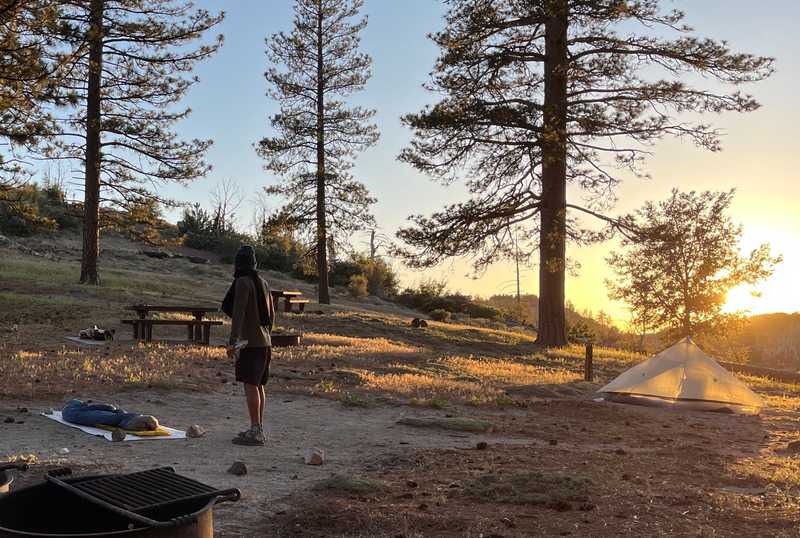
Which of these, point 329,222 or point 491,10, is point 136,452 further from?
point 329,222

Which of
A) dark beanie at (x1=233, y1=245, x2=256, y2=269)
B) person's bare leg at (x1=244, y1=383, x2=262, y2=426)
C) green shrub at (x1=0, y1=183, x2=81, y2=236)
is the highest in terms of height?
green shrub at (x1=0, y1=183, x2=81, y2=236)

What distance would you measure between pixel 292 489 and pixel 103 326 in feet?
45.5

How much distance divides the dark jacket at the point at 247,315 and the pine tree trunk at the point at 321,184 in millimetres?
26644

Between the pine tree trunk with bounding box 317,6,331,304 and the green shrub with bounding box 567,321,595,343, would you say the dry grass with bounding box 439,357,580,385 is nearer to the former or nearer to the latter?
the pine tree trunk with bounding box 317,6,331,304

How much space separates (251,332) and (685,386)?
8.68 meters

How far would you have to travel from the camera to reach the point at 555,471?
6754 millimetres

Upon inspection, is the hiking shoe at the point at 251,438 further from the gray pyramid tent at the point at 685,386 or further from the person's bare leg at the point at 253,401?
the gray pyramid tent at the point at 685,386

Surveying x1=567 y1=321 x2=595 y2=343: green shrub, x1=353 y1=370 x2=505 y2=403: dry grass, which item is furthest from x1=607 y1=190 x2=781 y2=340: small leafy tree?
x1=353 y1=370 x2=505 y2=403: dry grass

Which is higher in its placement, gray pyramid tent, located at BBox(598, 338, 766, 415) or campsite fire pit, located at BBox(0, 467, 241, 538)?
campsite fire pit, located at BBox(0, 467, 241, 538)

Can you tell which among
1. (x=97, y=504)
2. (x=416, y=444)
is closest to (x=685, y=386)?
(x=416, y=444)

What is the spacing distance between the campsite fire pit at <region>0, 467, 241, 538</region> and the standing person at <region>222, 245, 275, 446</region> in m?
4.16

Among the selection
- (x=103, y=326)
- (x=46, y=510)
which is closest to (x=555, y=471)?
A: (x=46, y=510)

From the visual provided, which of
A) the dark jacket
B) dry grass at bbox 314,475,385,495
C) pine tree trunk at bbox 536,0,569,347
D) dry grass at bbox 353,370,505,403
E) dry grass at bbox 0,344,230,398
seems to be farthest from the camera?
pine tree trunk at bbox 536,0,569,347

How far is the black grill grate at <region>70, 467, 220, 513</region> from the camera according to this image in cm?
322
